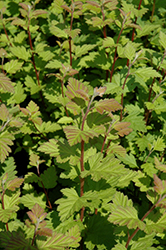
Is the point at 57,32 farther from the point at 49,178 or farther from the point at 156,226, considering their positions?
the point at 156,226

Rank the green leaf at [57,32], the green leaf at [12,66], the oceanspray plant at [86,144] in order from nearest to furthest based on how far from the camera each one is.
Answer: the oceanspray plant at [86,144] < the green leaf at [57,32] < the green leaf at [12,66]

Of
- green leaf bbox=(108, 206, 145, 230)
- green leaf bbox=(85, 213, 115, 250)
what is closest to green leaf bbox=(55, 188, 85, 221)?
green leaf bbox=(108, 206, 145, 230)

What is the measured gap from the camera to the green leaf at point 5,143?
2.04 metres

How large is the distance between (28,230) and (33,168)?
1.25 m

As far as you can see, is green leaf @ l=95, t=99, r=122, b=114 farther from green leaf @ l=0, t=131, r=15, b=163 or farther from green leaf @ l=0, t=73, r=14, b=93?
green leaf @ l=0, t=73, r=14, b=93

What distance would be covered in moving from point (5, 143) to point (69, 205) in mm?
815

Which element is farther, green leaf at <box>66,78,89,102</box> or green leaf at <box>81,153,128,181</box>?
green leaf at <box>81,153,128,181</box>

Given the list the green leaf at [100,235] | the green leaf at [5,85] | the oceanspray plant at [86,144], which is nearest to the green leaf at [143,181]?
the oceanspray plant at [86,144]

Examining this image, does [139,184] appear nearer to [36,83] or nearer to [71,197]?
[71,197]

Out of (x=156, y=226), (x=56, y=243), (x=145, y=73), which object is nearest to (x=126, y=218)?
(x=156, y=226)

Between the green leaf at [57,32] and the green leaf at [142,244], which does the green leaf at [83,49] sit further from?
the green leaf at [142,244]

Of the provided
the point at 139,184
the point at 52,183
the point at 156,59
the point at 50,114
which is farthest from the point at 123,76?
the point at 52,183

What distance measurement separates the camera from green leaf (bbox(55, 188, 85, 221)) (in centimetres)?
171

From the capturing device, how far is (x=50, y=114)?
3.21 m
